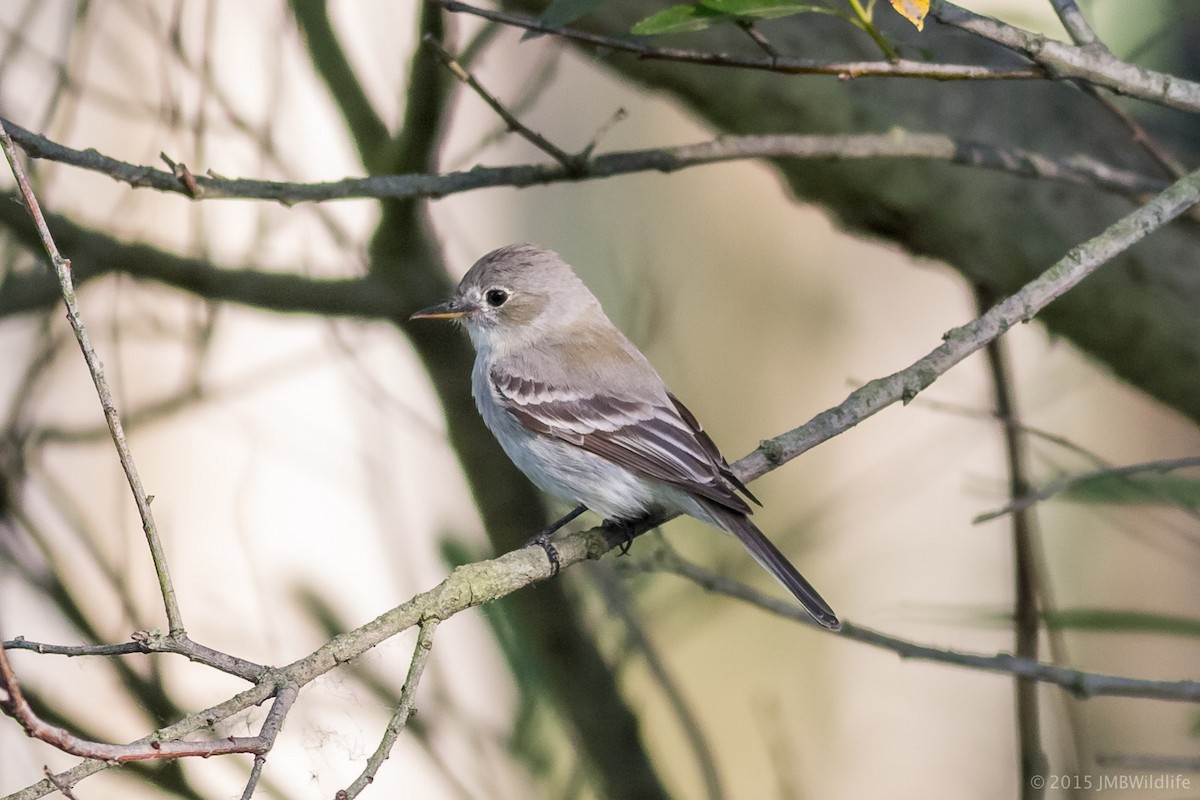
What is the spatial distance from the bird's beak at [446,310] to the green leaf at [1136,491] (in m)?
1.47

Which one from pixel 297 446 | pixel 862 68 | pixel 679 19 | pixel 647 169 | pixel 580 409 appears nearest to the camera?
pixel 862 68

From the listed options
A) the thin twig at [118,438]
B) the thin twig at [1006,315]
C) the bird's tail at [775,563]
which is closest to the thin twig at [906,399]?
the thin twig at [1006,315]

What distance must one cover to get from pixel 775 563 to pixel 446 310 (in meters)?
1.06

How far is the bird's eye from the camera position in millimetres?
2922

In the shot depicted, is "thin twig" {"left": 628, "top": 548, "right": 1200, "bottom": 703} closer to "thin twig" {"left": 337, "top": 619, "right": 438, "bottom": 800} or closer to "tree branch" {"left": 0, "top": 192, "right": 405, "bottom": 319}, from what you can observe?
"thin twig" {"left": 337, "top": 619, "right": 438, "bottom": 800}

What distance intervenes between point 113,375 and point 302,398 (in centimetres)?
55

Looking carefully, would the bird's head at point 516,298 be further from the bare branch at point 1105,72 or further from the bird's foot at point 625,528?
the bare branch at point 1105,72

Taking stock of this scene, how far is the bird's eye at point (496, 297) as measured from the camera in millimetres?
2922

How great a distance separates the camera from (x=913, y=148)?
7.80ft

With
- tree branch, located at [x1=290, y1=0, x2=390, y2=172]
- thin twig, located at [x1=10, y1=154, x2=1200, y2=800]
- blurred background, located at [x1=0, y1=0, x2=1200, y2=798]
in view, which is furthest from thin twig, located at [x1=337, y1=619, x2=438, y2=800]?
tree branch, located at [x1=290, y1=0, x2=390, y2=172]

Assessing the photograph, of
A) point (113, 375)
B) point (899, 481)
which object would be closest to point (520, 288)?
point (113, 375)

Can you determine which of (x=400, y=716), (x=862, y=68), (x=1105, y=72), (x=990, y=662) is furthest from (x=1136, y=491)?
(x=400, y=716)

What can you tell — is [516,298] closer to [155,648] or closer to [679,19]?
[679,19]

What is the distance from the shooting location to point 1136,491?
2381 millimetres
